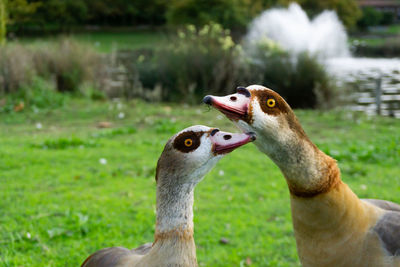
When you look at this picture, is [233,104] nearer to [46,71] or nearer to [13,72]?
[13,72]

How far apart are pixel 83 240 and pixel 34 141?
3.44 m

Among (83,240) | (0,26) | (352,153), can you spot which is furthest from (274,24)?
(83,240)

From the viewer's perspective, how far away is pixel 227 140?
210cm

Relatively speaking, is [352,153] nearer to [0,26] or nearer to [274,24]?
[0,26]

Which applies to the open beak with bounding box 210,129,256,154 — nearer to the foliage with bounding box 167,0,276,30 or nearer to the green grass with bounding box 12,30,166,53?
the green grass with bounding box 12,30,166,53

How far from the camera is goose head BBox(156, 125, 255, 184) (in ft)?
6.96

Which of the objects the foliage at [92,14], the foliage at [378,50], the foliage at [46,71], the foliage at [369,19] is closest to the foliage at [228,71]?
the foliage at [46,71]

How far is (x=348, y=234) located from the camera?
2293 mm

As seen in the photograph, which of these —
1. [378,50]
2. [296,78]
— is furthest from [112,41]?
[296,78]

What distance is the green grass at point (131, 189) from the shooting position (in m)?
3.88

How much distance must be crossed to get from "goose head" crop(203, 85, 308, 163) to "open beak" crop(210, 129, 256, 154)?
6cm

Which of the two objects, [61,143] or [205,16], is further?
[205,16]

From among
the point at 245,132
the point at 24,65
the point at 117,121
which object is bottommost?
the point at 117,121

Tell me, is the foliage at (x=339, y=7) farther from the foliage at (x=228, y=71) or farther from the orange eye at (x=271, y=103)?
the orange eye at (x=271, y=103)
